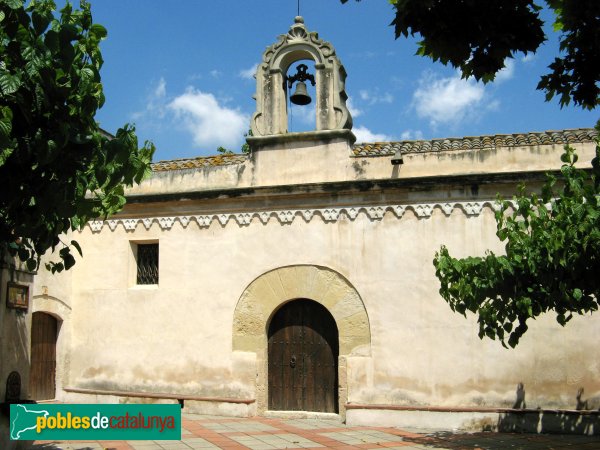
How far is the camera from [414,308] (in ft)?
34.7

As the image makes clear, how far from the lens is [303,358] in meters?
11.1

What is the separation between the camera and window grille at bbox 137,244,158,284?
1218cm

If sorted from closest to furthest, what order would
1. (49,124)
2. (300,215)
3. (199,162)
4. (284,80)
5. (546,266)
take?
(49,124)
(546,266)
(300,215)
(284,80)
(199,162)

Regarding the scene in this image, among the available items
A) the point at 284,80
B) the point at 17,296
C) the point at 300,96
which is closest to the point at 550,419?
the point at 300,96

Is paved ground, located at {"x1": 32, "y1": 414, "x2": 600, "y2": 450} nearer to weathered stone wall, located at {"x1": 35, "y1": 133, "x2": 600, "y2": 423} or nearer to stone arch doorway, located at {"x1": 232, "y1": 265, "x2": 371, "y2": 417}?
weathered stone wall, located at {"x1": 35, "y1": 133, "x2": 600, "y2": 423}

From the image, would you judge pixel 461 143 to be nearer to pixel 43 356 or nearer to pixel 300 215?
pixel 300 215

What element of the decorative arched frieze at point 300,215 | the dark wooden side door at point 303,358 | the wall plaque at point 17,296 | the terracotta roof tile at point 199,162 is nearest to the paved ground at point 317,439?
the dark wooden side door at point 303,358

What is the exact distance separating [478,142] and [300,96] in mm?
3236

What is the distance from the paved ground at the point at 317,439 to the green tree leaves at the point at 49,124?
124 inches

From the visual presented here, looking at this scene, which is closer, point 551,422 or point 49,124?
point 49,124

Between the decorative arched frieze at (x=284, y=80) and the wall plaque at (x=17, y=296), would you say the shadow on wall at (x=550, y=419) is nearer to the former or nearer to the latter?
the decorative arched frieze at (x=284, y=80)

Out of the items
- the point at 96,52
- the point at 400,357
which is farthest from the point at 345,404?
the point at 96,52

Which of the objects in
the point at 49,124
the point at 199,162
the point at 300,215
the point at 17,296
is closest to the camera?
the point at 49,124

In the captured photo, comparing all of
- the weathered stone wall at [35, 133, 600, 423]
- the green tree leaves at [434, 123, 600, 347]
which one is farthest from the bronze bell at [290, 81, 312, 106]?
the green tree leaves at [434, 123, 600, 347]
